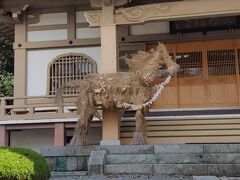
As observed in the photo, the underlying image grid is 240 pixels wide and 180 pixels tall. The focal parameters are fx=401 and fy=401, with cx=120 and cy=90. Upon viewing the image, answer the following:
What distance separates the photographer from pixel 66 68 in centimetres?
1304

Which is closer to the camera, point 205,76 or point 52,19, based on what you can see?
point 205,76

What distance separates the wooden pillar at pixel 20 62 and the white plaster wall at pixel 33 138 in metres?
1.04

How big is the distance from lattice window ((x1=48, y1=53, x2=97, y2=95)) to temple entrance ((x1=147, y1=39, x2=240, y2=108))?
8.69ft

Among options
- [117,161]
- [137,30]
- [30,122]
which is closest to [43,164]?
[117,161]

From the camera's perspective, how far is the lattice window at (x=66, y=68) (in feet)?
42.4

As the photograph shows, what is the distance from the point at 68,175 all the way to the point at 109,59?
3.32 m

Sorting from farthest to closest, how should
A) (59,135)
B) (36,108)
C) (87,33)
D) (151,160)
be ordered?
(87,33) < (36,108) < (59,135) < (151,160)

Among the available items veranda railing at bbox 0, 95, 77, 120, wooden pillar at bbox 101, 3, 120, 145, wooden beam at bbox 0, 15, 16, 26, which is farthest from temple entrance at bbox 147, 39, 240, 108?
wooden beam at bbox 0, 15, 16, 26

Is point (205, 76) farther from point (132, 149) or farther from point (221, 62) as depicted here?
point (132, 149)

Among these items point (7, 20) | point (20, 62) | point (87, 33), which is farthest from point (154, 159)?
point (7, 20)

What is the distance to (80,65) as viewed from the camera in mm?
12969

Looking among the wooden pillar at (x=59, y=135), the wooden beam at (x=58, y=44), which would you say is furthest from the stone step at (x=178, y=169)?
the wooden beam at (x=58, y=44)

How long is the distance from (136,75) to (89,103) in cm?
134

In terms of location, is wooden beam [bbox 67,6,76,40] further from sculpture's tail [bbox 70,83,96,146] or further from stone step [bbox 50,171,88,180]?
stone step [bbox 50,171,88,180]
